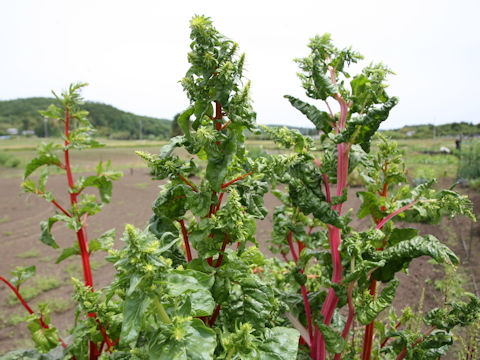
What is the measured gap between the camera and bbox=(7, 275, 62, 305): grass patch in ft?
11.7

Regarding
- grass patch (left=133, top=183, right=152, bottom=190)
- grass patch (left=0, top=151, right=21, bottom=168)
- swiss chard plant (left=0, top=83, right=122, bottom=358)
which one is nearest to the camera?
swiss chard plant (left=0, top=83, right=122, bottom=358)

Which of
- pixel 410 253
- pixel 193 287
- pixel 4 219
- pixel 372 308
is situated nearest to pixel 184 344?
pixel 193 287

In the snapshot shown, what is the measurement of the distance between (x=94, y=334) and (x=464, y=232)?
6.40m

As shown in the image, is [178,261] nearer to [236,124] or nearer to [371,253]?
[236,124]

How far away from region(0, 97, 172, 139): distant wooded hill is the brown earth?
1166 inches

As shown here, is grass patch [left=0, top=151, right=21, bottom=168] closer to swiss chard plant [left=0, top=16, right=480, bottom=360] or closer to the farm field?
the farm field

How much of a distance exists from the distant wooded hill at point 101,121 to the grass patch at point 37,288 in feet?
109

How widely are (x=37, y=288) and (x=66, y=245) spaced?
1496mm

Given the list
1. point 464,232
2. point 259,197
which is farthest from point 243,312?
point 464,232

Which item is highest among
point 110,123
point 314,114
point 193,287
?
point 110,123

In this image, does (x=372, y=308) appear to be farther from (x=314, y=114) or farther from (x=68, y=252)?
(x=68, y=252)

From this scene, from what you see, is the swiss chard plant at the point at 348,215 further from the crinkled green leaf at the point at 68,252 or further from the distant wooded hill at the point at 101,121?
the distant wooded hill at the point at 101,121

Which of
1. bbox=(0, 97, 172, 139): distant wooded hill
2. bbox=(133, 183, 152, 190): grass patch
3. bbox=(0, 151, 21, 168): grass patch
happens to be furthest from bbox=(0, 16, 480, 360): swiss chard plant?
bbox=(0, 97, 172, 139): distant wooded hill

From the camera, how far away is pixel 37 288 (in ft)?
12.3
